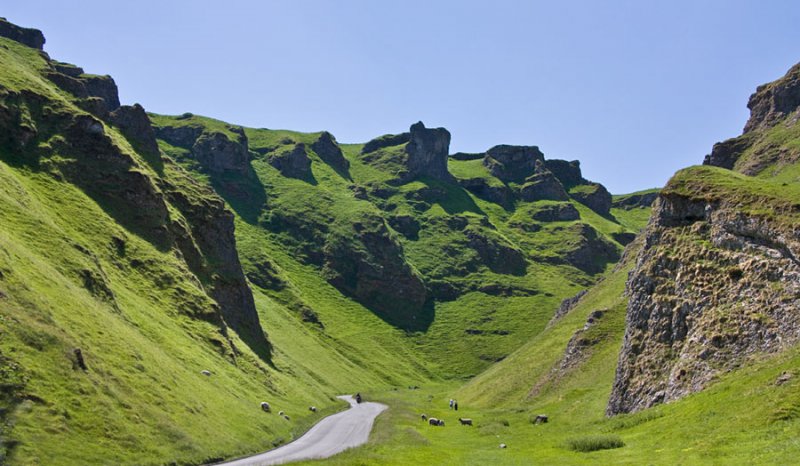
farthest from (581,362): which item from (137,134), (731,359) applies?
(137,134)

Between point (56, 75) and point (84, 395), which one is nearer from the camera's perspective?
point (84, 395)

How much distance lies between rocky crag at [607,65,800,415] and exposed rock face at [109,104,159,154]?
13267 centimetres

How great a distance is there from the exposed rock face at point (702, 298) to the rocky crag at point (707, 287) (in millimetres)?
103

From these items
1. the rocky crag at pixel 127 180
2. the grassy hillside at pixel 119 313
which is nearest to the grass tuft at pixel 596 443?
the grassy hillside at pixel 119 313

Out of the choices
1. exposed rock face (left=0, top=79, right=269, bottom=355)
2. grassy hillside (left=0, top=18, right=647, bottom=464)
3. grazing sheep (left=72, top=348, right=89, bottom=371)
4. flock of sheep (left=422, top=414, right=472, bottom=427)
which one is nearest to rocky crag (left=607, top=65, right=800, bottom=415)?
flock of sheep (left=422, top=414, right=472, bottom=427)

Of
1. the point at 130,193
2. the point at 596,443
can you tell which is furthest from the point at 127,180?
the point at 596,443

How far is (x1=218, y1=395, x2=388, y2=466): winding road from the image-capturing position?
56.3 m

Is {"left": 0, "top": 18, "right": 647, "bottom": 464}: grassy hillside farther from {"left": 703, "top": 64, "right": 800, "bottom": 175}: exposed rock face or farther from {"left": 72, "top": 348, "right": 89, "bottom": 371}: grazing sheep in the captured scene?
{"left": 703, "top": 64, "right": 800, "bottom": 175}: exposed rock face

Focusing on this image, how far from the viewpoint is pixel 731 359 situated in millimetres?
53594

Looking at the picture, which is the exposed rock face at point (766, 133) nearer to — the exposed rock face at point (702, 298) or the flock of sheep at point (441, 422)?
the exposed rock face at point (702, 298)

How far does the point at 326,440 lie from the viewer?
236ft

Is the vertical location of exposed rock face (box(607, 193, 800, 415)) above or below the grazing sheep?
above

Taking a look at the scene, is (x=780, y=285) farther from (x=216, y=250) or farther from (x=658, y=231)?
(x=216, y=250)

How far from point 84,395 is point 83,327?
14987mm
